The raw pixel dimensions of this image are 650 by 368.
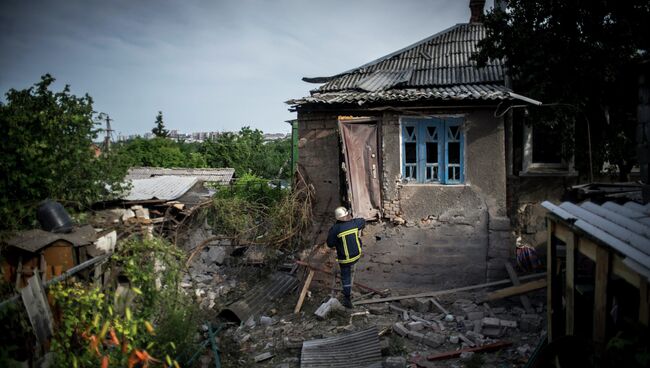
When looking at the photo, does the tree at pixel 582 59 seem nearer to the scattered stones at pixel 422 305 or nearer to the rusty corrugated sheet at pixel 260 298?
the scattered stones at pixel 422 305

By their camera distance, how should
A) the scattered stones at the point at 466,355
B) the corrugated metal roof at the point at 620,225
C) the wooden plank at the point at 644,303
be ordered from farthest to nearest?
the scattered stones at the point at 466,355 < the corrugated metal roof at the point at 620,225 < the wooden plank at the point at 644,303

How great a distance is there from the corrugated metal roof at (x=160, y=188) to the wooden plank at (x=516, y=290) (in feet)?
28.5

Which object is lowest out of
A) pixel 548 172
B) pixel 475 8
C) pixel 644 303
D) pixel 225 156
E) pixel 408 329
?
pixel 408 329

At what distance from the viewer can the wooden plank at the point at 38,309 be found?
4121 millimetres

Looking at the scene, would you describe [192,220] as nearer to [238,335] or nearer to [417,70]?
[238,335]

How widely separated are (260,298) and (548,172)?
23.1ft

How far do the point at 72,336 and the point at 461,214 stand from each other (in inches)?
299

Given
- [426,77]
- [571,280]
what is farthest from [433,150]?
[571,280]

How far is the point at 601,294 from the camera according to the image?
3.52m

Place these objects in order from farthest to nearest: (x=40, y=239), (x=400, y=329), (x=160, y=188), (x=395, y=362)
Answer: (x=160, y=188) → (x=400, y=329) → (x=40, y=239) → (x=395, y=362)

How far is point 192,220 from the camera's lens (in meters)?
11.5

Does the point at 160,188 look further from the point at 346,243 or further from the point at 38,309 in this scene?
the point at 38,309

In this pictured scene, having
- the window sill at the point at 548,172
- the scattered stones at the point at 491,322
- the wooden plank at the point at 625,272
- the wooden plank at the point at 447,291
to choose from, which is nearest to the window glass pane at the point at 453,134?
the window sill at the point at 548,172

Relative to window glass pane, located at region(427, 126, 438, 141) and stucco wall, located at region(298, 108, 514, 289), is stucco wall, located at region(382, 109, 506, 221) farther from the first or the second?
window glass pane, located at region(427, 126, 438, 141)
